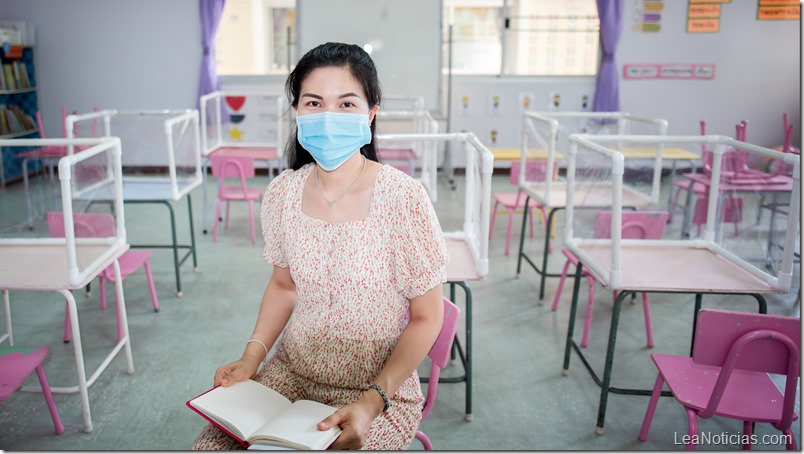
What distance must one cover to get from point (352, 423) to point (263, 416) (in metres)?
0.19

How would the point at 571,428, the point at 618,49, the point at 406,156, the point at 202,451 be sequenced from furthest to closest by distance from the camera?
the point at 618,49 → the point at 406,156 → the point at 571,428 → the point at 202,451

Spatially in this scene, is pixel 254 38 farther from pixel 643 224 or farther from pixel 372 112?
pixel 372 112

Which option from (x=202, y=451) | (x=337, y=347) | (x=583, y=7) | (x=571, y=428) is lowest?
(x=571, y=428)

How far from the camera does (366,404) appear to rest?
1.32 m

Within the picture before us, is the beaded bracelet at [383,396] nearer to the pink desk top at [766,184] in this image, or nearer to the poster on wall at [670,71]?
the pink desk top at [766,184]

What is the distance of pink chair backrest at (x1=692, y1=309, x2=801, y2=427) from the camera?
5.29ft

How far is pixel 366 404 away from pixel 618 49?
251 inches

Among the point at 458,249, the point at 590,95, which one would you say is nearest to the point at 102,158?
the point at 458,249

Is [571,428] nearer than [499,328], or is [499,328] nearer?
[571,428]

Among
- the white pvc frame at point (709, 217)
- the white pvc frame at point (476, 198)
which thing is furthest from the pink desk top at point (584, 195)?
the white pvc frame at point (476, 198)

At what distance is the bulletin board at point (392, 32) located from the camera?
655 cm

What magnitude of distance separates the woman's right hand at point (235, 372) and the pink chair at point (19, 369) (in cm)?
88

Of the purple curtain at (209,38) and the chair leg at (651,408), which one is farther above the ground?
the purple curtain at (209,38)

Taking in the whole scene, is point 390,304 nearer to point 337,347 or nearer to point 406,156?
point 337,347
